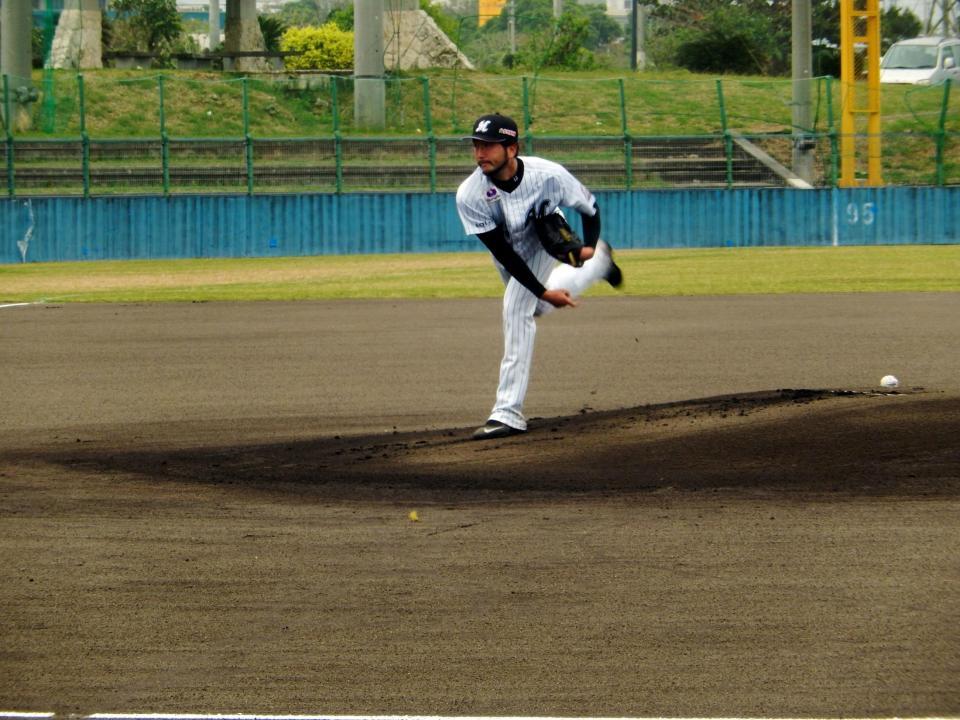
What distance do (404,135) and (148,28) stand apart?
29.1 m

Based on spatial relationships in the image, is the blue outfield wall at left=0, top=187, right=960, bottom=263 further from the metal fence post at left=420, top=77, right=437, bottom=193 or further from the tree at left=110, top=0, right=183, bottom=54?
the tree at left=110, top=0, right=183, bottom=54

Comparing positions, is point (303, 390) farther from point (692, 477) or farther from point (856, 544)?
point (856, 544)

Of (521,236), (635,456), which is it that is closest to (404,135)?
(521,236)

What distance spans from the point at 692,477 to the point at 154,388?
574cm

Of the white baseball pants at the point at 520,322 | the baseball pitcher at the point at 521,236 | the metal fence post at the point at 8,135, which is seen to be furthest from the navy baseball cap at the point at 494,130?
the metal fence post at the point at 8,135

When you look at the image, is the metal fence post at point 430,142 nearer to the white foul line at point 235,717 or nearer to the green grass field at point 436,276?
the green grass field at point 436,276

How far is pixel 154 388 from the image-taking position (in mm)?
12062

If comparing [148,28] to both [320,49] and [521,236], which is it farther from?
[521,236]

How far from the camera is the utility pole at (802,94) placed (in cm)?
3281

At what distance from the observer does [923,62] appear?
47.3 metres

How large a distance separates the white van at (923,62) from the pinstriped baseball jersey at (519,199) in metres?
39.4

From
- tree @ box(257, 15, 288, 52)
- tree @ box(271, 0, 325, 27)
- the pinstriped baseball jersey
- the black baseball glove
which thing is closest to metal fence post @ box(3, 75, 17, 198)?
the pinstriped baseball jersey

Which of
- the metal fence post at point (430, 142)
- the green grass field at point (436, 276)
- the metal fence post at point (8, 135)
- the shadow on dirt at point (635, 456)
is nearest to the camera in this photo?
the shadow on dirt at point (635, 456)

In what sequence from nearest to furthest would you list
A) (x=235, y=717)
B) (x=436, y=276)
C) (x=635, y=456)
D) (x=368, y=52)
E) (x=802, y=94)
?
1. (x=235, y=717)
2. (x=635, y=456)
3. (x=436, y=276)
4. (x=802, y=94)
5. (x=368, y=52)
